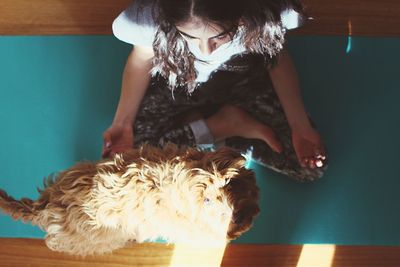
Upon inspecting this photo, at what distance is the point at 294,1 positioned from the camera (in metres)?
0.81

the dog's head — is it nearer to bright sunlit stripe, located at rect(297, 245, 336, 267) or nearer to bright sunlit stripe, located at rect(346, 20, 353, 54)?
bright sunlit stripe, located at rect(297, 245, 336, 267)

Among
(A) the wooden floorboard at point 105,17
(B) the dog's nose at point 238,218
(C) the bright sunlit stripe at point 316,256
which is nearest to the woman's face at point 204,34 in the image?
(B) the dog's nose at point 238,218

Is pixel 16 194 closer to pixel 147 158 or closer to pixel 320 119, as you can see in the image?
pixel 147 158

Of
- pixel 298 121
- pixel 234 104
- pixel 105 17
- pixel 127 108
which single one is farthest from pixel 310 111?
pixel 105 17

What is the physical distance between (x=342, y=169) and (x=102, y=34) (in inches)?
28.5

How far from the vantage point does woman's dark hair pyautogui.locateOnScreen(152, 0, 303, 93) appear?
0.67 meters

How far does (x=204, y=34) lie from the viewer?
72 centimetres

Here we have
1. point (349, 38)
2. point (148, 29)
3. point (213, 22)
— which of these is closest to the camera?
point (213, 22)

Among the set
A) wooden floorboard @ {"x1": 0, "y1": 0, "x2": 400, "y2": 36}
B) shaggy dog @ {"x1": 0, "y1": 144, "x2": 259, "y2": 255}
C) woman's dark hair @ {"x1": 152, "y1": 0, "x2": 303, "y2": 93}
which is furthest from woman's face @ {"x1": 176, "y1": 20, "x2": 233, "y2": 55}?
wooden floorboard @ {"x1": 0, "y1": 0, "x2": 400, "y2": 36}

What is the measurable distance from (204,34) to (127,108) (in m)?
0.38

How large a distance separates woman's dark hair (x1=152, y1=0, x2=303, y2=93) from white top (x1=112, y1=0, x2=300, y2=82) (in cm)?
2

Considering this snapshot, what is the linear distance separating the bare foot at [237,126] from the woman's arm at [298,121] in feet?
0.17

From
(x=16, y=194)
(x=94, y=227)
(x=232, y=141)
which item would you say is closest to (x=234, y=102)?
(x=232, y=141)

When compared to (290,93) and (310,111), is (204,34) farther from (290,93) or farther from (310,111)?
(310,111)
